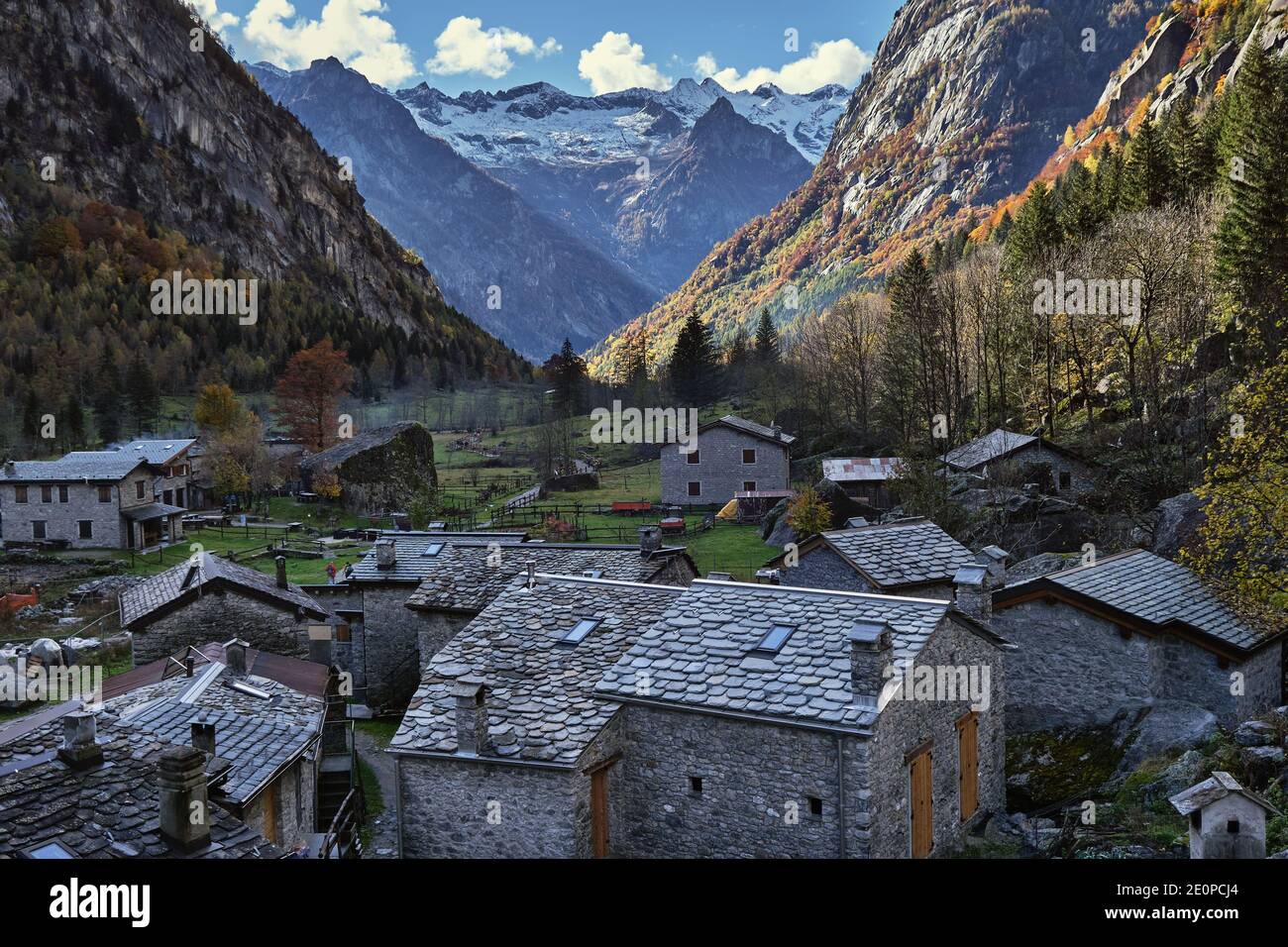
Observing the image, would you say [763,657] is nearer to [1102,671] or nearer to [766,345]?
[1102,671]

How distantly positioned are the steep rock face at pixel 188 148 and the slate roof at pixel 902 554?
5405 inches

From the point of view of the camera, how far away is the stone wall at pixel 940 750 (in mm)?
16172

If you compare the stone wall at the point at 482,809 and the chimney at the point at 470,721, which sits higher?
the chimney at the point at 470,721

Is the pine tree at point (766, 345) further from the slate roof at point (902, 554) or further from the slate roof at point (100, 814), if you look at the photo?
the slate roof at point (100, 814)

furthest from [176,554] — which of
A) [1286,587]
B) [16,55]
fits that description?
[16,55]

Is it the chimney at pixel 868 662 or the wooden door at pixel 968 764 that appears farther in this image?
the wooden door at pixel 968 764

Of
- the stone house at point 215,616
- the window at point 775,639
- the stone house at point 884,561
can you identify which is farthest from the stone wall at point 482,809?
the stone house at point 215,616

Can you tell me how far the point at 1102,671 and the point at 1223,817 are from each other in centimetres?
1296

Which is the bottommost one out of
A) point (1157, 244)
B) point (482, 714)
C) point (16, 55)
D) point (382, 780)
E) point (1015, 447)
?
point (382, 780)

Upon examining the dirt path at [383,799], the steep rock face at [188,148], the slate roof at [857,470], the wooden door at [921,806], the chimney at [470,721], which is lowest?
the dirt path at [383,799]

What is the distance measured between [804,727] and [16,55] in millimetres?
176436

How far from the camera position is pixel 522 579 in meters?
23.9

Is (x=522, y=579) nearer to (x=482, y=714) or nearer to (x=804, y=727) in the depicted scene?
(x=482, y=714)

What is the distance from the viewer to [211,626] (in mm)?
30453
